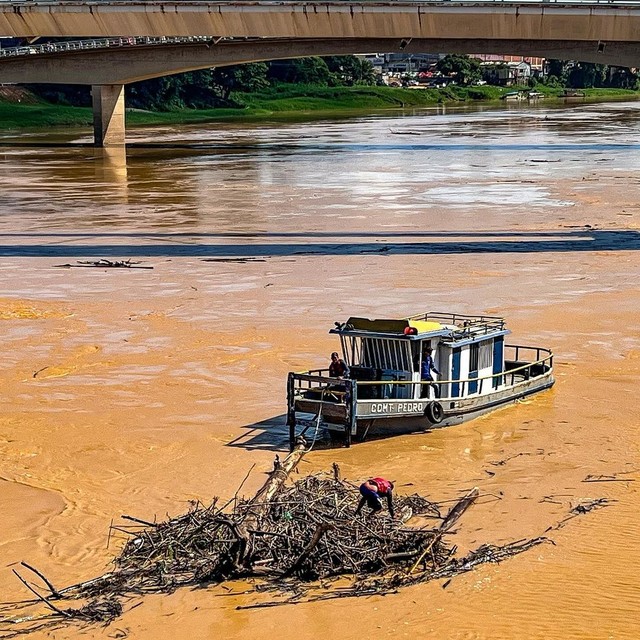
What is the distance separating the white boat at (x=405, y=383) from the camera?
1809cm

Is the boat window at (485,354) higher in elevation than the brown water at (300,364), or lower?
higher

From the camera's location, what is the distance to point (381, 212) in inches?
1757

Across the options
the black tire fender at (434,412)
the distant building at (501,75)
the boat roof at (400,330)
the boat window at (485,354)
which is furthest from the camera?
the distant building at (501,75)

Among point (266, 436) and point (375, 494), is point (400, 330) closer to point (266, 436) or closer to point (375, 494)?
point (266, 436)

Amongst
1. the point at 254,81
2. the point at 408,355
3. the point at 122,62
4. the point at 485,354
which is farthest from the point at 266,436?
the point at 254,81

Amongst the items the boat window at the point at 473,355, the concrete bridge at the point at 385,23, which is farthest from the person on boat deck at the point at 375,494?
the concrete bridge at the point at 385,23

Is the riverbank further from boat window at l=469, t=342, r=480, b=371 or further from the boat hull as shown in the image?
the boat hull

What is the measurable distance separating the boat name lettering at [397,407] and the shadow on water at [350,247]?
16480mm

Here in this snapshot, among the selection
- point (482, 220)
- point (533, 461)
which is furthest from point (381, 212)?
point (533, 461)

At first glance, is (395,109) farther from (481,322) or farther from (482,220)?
(481,322)

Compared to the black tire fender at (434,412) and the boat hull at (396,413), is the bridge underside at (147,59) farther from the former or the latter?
the black tire fender at (434,412)

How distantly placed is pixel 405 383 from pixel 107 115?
62201 millimetres

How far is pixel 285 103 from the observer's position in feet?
440

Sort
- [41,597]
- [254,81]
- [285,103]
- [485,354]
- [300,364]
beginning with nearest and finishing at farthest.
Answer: [41,597]
[485,354]
[300,364]
[285,103]
[254,81]
